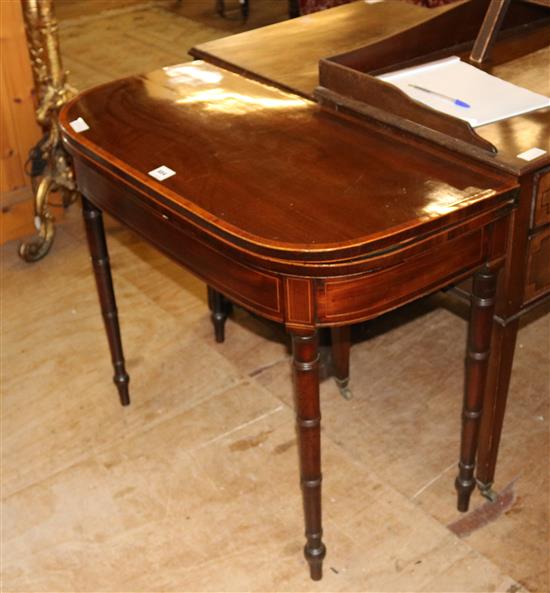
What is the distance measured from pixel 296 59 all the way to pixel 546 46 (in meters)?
0.54

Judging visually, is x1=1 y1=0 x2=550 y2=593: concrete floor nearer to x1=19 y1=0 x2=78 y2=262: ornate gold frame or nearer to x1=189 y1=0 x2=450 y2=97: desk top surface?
x1=19 y1=0 x2=78 y2=262: ornate gold frame

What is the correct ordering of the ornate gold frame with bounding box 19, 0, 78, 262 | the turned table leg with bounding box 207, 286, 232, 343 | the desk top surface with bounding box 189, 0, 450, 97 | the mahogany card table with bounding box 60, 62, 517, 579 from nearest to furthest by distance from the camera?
the mahogany card table with bounding box 60, 62, 517, 579 → the desk top surface with bounding box 189, 0, 450, 97 → the turned table leg with bounding box 207, 286, 232, 343 → the ornate gold frame with bounding box 19, 0, 78, 262

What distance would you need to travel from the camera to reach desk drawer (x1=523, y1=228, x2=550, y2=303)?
5.33ft

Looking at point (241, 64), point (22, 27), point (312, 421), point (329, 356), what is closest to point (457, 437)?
point (329, 356)

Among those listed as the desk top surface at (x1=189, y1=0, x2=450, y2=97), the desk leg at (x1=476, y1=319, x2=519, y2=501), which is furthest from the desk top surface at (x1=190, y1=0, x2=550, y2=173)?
the desk leg at (x1=476, y1=319, x2=519, y2=501)

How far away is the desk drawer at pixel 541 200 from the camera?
1537mm

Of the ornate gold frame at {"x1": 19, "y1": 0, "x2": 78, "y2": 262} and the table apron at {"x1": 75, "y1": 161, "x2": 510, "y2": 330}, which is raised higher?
the table apron at {"x1": 75, "y1": 161, "x2": 510, "y2": 330}

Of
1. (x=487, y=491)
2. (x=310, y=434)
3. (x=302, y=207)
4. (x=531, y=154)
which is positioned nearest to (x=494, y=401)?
(x=487, y=491)

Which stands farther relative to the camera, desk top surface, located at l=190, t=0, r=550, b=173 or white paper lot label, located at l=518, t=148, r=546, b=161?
desk top surface, located at l=190, t=0, r=550, b=173

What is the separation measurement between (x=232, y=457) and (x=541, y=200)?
37.3 inches

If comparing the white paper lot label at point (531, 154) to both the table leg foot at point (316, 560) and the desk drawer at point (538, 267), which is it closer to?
the desk drawer at point (538, 267)

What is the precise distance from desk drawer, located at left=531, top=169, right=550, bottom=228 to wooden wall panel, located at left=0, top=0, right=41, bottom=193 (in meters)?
1.92

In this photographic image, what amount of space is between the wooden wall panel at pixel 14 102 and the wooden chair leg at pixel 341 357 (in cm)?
133

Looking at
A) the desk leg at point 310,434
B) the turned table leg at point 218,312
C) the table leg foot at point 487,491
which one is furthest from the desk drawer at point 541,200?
the turned table leg at point 218,312
